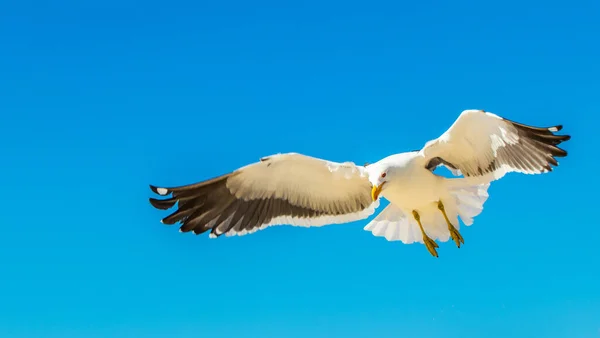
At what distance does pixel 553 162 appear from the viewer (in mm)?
8375

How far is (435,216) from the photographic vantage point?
8734 mm

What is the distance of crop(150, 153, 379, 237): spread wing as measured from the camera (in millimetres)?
8414

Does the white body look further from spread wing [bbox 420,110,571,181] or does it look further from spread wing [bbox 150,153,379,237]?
spread wing [bbox 150,153,379,237]

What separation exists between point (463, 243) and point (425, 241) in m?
0.44

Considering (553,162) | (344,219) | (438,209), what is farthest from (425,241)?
(553,162)

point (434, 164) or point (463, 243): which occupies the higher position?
point (434, 164)

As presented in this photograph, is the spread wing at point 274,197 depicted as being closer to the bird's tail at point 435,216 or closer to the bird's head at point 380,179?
the bird's tail at point 435,216

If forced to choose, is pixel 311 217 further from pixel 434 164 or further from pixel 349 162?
pixel 434 164

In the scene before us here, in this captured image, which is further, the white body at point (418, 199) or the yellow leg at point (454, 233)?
the yellow leg at point (454, 233)

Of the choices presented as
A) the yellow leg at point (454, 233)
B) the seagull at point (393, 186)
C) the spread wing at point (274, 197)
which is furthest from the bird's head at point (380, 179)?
the yellow leg at point (454, 233)

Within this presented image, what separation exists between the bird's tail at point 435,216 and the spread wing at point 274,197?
0.81 ft

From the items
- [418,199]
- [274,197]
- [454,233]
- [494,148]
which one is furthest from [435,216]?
[274,197]

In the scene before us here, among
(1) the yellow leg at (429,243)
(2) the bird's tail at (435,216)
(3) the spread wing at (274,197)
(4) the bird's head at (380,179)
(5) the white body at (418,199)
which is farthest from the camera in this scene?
(1) the yellow leg at (429,243)

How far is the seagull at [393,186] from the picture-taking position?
8.24m
